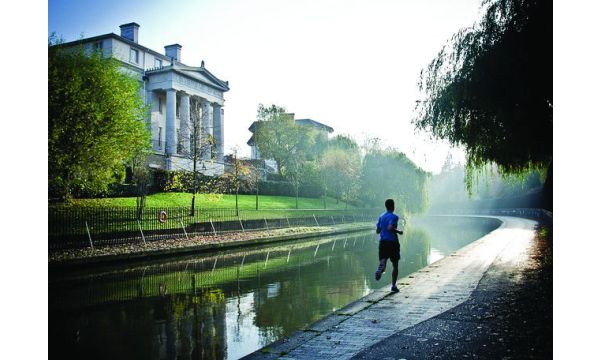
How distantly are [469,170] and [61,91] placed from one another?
14151mm

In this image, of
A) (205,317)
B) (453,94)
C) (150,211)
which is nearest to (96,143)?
(150,211)

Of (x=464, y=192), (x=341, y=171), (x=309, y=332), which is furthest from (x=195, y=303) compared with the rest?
(x=464, y=192)

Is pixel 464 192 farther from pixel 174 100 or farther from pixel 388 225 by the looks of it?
pixel 388 225

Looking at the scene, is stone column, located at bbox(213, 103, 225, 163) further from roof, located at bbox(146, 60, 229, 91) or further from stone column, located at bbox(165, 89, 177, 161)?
stone column, located at bbox(165, 89, 177, 161)

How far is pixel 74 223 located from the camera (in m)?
16.2

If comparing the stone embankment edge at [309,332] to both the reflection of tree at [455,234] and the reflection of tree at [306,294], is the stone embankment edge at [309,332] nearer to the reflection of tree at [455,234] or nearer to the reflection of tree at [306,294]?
the reflection of tree at [306,294]

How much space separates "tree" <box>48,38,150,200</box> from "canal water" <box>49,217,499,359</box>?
4.72m

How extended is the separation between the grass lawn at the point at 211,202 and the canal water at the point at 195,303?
8.23m

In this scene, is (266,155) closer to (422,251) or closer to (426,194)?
(426,194)

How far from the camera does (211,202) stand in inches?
1219

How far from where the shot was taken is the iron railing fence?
15648 millimetres

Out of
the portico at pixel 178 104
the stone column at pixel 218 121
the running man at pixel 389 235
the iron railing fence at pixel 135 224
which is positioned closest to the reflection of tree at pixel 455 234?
the iron railing fence at pixel 135 224

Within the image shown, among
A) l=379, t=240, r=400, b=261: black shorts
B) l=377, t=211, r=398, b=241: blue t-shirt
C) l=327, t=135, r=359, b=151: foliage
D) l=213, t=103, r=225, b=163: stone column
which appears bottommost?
A: l=379, t=240, r=400, b=261: black shorts

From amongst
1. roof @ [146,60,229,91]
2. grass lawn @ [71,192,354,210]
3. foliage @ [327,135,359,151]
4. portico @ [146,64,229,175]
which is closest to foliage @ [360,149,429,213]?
foliage @ [327,135,359,151]
